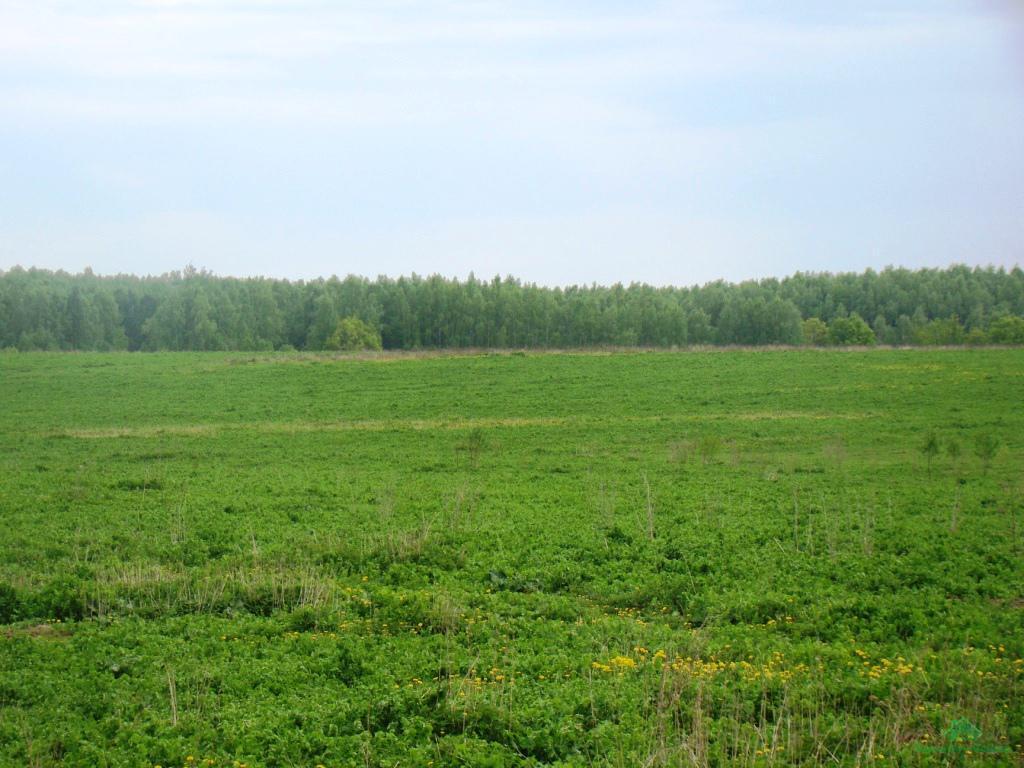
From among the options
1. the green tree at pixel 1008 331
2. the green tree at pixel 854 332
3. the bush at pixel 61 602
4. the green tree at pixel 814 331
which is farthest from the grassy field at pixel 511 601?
the green tree at pixel 814 331

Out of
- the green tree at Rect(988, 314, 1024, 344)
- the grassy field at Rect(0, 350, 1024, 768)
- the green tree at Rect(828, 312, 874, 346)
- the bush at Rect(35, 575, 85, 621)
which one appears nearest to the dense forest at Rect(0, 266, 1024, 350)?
the green tree at Rect(828, 312, 874, 346)

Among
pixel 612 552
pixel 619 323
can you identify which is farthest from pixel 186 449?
pixel 619 323

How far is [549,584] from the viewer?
1562cm

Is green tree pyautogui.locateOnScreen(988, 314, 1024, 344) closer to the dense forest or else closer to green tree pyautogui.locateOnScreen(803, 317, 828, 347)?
the dense forest

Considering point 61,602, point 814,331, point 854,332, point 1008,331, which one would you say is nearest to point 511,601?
Answer: point 61,602

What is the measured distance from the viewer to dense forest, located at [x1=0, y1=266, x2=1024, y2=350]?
99812 millimetres

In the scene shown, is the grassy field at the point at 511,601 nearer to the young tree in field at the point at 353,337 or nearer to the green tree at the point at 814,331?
the young tree in field at the point at 353,337

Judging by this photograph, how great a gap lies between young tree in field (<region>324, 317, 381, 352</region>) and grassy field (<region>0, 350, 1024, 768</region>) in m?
→ 60.0

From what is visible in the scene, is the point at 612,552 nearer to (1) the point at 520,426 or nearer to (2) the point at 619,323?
(1) the point at 520,426

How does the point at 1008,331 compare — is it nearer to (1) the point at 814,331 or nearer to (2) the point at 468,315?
(1) the point at 814,331

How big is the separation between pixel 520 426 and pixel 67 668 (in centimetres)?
2819

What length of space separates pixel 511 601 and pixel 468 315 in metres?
97.4

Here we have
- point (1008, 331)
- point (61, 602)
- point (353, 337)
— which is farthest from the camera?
point (353, 337)

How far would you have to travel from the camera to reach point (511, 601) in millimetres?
14492
